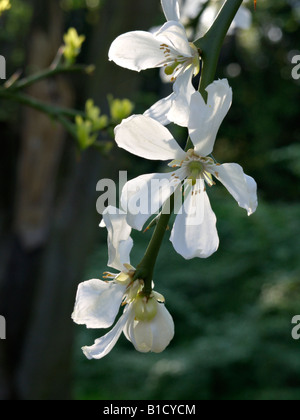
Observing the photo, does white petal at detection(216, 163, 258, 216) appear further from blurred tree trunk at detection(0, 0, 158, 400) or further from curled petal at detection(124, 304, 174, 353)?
blurred tree trunk at detection(0, 0, 158, 400)

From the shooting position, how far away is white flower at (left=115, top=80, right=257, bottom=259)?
39 cm

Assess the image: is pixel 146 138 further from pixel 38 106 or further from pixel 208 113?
pixel 38 106

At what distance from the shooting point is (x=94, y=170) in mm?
2098

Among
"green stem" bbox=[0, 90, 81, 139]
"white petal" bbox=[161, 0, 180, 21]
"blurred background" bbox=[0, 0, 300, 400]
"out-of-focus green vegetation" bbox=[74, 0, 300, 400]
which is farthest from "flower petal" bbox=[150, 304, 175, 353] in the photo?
"out-of-focus green vegetation" bbox=[74, 0, 300, 400]

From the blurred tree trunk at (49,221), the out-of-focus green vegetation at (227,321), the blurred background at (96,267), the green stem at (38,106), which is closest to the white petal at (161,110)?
the green stem at (38,106)

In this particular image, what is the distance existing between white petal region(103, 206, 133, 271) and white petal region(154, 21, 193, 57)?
130mm

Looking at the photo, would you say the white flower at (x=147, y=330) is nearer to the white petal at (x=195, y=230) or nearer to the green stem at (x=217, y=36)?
the white petal at (x=195, y=230)

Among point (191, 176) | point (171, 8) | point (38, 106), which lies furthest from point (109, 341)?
point (38, 106)

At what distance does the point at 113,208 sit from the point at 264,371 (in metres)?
2.45

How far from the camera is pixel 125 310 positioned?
44 centimetres

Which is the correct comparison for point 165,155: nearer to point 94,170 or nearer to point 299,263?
point 94,170

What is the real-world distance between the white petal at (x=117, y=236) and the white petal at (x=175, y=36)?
0.13m

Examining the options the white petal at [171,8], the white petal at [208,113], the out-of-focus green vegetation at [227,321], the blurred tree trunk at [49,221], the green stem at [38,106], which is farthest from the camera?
the out-of-focus green vegetation at [227,321]

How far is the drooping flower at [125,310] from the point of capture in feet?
1.42
